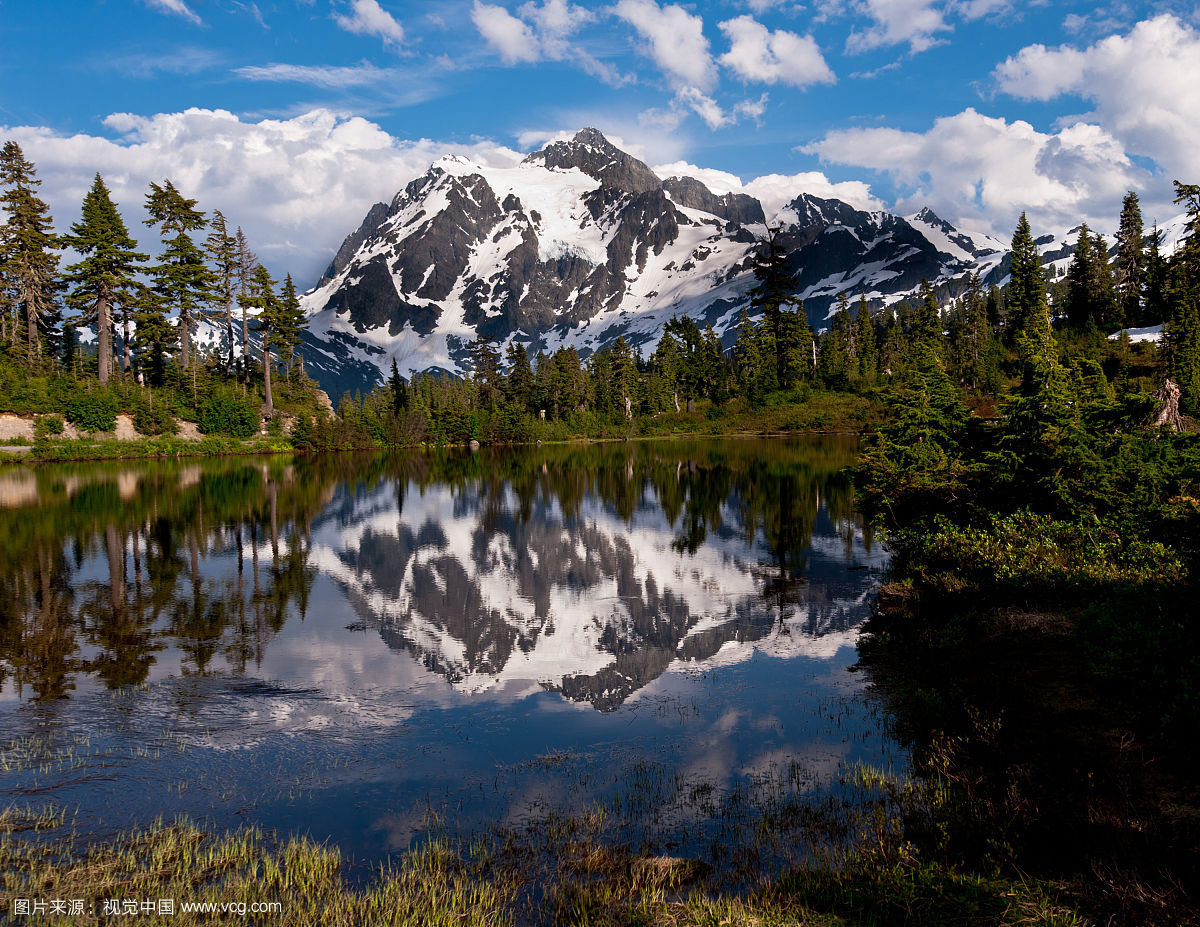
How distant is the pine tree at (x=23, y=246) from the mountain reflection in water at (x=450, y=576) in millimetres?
41528

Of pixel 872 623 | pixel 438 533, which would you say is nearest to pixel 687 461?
pixel 438 533

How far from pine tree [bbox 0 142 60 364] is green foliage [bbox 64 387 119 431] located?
7.42 meters

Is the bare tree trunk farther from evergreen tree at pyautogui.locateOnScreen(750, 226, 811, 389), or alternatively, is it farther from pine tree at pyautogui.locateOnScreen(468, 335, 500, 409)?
evergreen tree at pyautogui.locateOnScreen(750, 226, 811, 389)

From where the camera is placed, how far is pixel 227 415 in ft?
279

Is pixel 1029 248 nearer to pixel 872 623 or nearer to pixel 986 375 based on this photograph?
pixel 986 375

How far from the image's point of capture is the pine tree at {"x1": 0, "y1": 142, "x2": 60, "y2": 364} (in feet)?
247

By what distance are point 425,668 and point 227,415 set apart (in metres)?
81.4

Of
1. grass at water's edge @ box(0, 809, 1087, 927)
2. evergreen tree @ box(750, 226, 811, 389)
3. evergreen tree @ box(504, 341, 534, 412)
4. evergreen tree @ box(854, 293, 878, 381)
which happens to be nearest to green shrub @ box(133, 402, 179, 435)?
evergreen tree @ box(504, 341, 534, 412)

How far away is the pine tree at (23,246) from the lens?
2963 inches

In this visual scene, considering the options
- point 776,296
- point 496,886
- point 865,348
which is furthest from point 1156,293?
point 496,886

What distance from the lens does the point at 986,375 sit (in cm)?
9450

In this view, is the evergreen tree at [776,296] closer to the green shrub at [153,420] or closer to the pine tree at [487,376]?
the pine tree at [487,376]

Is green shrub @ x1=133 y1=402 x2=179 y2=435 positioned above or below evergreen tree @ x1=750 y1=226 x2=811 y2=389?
below

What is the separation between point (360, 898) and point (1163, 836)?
7.87 meters
